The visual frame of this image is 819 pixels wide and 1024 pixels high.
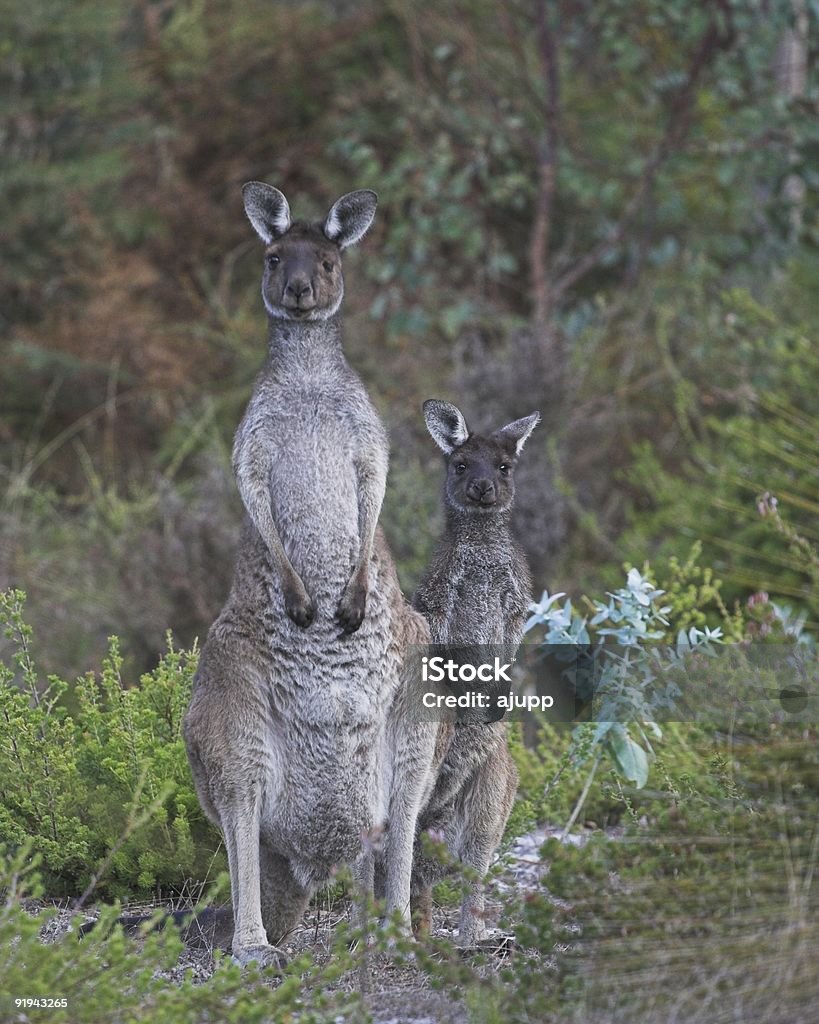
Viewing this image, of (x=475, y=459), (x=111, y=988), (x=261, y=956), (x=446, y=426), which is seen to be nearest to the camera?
(x=111, y=988)

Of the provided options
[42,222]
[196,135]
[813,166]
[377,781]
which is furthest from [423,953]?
[196,135]

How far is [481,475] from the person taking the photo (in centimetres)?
465

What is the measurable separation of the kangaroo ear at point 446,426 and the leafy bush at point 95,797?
48.8 inches

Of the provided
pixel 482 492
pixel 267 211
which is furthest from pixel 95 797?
pixel 267 211

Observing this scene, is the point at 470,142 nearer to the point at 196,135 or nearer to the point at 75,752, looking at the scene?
the point at 196,135

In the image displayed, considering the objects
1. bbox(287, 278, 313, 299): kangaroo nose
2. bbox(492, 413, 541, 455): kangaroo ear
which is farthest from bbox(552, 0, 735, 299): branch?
bbox(287, 278, 313, 299): kangaroo nose

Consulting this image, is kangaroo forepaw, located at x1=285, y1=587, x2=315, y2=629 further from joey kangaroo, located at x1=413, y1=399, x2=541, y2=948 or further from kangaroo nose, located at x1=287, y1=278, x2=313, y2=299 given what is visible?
kangaroo nose, located at x1=287, y1=278, x2=313, y2=299

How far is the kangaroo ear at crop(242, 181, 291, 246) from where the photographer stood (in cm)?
450

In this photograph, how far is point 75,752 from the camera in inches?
201

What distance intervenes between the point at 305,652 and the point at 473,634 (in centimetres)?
55

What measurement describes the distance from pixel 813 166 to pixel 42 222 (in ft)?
20.3

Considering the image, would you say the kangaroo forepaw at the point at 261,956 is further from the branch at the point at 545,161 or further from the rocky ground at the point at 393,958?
the branch at the point at 545,161

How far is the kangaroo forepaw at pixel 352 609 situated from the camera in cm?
421

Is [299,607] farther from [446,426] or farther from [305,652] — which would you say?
[446,426]
